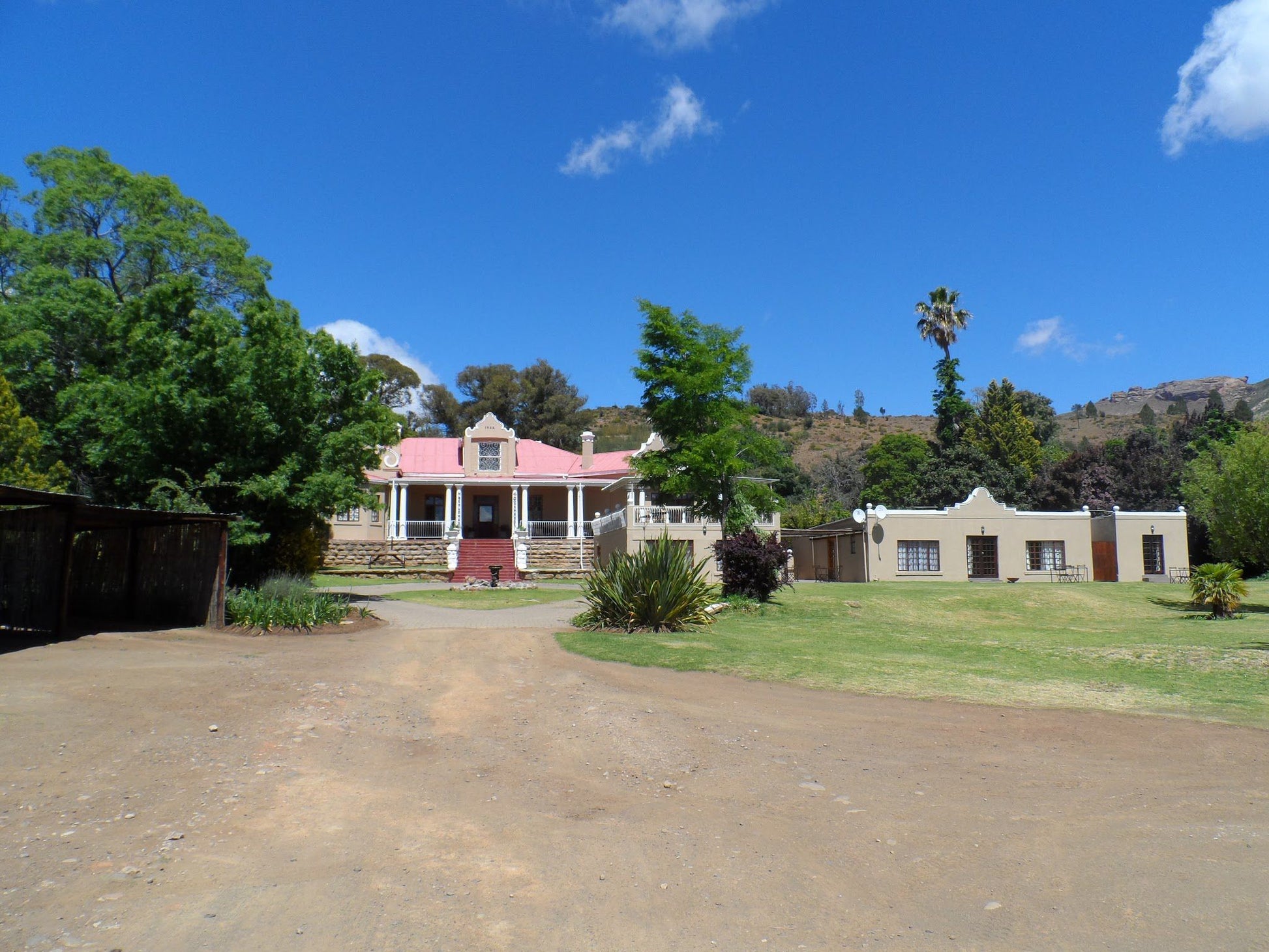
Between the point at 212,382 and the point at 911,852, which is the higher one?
the point at 212,382

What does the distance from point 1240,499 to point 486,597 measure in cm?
2185

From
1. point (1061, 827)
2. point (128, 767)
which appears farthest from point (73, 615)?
point (1061, 827)

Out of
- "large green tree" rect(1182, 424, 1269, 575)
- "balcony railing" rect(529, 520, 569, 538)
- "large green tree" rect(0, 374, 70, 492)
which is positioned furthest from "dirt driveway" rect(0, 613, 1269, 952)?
"balcony railing" rect(529, 520, 569, 538)

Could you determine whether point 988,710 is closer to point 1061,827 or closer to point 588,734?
point 1061,827

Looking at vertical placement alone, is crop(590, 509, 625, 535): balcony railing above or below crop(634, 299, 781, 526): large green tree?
below

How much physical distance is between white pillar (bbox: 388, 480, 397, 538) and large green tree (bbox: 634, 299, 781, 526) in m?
16.5

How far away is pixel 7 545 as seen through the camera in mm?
13734

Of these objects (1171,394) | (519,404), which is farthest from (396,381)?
(1171,394)

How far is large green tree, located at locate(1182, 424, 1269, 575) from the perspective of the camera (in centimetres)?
2419

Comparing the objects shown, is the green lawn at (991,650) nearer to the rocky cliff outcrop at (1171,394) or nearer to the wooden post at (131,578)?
the wooden post at (131,578)

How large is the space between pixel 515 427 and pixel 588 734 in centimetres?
5505

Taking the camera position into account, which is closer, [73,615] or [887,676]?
[887,676]

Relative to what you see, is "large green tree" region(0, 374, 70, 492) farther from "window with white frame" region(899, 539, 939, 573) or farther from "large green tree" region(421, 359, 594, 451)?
"large green tree" region(421, 359, 594, 451)

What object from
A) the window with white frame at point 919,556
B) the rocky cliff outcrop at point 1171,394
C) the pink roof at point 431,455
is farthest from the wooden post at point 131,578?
the rocky cliff outcrop at point 1171,394
